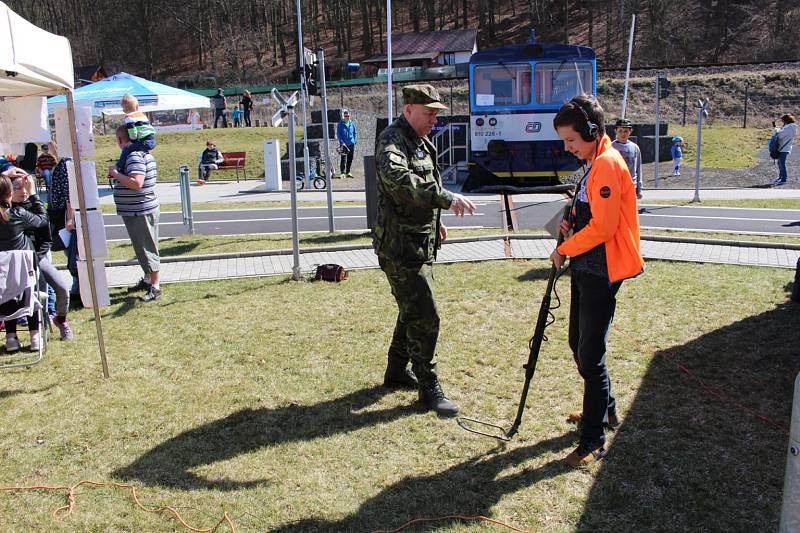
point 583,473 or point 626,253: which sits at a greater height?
point 626,253

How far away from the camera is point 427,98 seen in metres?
4.28

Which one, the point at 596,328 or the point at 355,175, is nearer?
the point at 596,328

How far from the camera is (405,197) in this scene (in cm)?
413

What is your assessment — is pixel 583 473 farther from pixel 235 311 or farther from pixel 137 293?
pixel 137 293

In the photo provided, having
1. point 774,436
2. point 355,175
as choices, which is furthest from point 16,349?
point 355,175

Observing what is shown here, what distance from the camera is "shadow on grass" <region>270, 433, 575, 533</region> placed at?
11.1 feet

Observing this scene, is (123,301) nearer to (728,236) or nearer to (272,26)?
(728,236)

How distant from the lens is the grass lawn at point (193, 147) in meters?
26.5

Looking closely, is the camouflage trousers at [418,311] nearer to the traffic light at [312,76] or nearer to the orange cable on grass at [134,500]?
the orange cable on grass at [134,500]

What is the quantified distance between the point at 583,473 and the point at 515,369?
1.57m

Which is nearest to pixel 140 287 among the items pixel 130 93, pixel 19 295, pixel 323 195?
pixel 19 295

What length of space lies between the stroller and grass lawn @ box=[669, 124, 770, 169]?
2252cm

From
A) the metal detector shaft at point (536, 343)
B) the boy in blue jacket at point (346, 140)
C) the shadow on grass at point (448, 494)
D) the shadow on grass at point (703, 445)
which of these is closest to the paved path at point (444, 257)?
the shadow on grass at point (703, 445)

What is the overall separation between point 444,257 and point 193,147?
2357 centimetres
